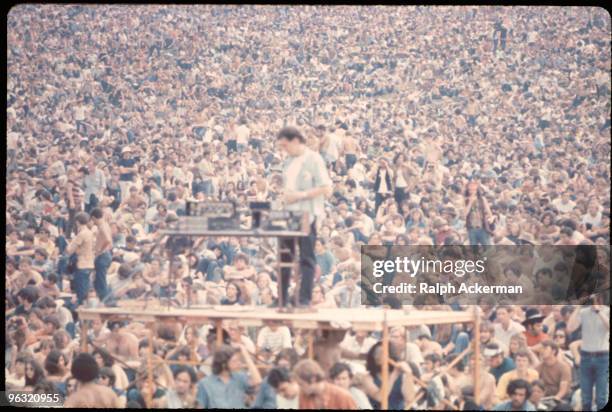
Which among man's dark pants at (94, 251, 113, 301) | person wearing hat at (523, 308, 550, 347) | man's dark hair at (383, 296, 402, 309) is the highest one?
man's dark pants at (94, 251, 113, 301)

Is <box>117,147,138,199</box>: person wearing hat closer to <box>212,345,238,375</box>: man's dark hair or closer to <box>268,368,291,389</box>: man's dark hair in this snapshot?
<box>212,345,238,375</box>: man's dark hair

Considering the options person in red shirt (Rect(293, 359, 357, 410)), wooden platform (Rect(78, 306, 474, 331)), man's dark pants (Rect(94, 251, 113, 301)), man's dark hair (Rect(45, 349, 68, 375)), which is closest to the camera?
wooden platform (Rect(78, 306, 474, 331))

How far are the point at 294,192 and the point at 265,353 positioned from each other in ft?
4.73

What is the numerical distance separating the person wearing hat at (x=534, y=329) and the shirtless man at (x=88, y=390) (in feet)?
12.1

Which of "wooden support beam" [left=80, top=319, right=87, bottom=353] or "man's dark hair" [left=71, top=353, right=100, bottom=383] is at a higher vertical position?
"wooden support beam" [left=80, top=319, right=87, bottom=353]

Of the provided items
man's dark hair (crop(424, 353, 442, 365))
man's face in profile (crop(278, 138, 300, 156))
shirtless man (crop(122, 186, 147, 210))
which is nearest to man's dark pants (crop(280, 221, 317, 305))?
man's face in profile (crop(278, 138, 300, 156))

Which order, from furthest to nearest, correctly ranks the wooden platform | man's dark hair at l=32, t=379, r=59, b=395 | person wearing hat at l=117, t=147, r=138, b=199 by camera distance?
person wearing hat at l=117, t=147, r=138, b=199 < man's dark hair at l=32, t=379, r=59, b=395 < the wooden platform

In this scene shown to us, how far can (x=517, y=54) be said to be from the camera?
16172 millimetres

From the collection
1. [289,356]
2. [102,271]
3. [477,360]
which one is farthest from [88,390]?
[477,360]

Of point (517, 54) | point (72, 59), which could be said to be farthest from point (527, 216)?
point (72, 59)

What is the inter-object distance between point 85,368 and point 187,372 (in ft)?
3.01

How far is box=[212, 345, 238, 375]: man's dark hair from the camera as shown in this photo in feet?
49.4

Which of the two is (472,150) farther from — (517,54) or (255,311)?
(255,311)

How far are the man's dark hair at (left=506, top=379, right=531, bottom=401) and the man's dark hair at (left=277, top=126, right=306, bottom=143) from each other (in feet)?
9.35
